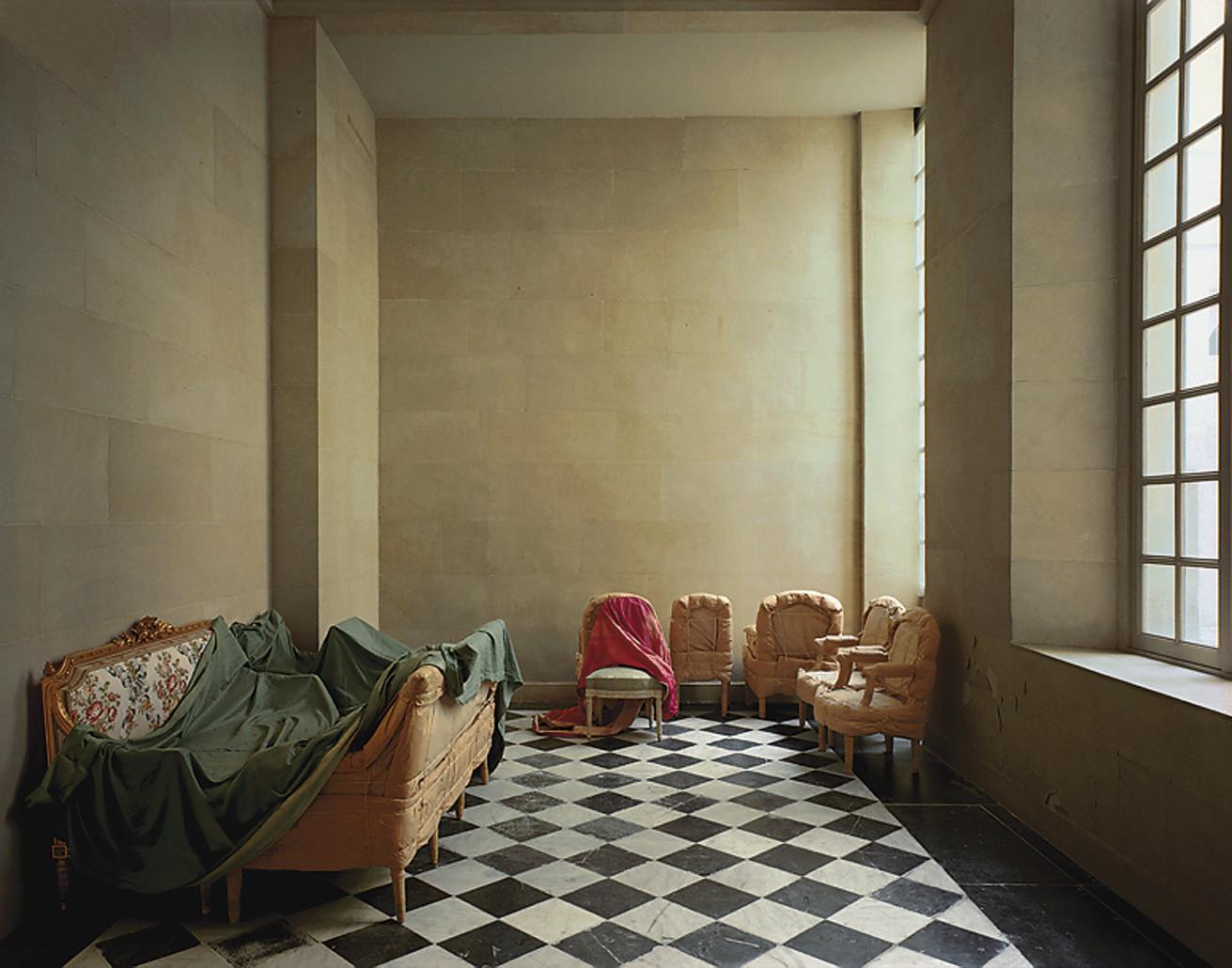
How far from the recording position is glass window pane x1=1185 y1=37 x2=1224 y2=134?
4.35 m

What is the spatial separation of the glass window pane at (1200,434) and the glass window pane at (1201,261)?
0.47m

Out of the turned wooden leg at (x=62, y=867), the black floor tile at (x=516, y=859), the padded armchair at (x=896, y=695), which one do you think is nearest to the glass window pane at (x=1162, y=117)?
the padded armchair at (x=896, y=695)

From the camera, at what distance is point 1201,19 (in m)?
4.52

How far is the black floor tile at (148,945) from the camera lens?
142 inches

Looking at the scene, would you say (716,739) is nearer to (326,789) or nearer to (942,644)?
(942,644)

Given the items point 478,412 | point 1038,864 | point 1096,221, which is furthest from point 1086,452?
point 478,412

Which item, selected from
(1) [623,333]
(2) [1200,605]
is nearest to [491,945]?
(2) [1200,605]

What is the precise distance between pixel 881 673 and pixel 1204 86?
3.36 m

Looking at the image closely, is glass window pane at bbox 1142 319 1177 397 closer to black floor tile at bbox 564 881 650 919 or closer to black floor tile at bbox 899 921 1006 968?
black floor tile at bbox 899 921 1006 968

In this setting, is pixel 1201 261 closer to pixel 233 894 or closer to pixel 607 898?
pixel 607 898

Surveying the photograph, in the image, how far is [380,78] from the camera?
7762 mm

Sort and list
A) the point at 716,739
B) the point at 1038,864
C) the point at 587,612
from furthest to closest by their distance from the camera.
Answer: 1. the point at 587,612
2. the point at 716,739
3. the point at 1038,864

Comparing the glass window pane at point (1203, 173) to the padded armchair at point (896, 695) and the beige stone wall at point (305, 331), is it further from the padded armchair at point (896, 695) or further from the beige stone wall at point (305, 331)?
the beige stone wall at point (305, 331)

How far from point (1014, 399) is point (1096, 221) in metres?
1.00
